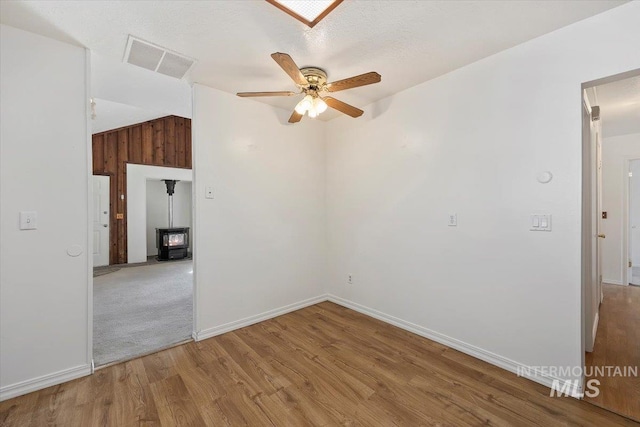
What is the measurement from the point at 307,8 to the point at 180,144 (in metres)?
6.46

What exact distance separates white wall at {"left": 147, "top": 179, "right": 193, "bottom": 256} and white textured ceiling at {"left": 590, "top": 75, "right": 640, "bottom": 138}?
852 cm

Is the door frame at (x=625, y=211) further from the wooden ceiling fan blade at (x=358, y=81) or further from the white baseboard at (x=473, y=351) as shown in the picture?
the wooden ceiling fan blade at (x=358, y=81)

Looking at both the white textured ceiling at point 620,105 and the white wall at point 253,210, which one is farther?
the white wall at point 253,210

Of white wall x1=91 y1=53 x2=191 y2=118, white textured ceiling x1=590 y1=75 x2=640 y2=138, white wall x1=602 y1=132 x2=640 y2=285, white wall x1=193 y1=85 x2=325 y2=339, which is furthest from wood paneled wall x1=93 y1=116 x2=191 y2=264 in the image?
white wall x1=602 y1=132 x2=640 y2=285

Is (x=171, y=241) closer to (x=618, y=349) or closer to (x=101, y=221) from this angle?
(x=101, y=221)

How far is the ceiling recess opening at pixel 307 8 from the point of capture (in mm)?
1614

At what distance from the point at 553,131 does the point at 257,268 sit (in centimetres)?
293

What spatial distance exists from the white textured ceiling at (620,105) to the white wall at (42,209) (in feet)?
14.5

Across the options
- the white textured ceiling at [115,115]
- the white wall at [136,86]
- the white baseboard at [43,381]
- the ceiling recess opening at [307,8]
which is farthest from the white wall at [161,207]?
the ceiling recess opening at [307,8]

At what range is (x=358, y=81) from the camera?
6.61 ft

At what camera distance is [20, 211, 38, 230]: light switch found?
6.24 feet

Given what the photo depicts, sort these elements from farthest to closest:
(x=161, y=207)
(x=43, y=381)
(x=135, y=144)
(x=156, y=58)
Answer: (x=161, y=207)
(x=135, y=144)
(x=156, y=58)
(x=43, y=381)

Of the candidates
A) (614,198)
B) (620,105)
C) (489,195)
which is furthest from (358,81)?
(614,198)

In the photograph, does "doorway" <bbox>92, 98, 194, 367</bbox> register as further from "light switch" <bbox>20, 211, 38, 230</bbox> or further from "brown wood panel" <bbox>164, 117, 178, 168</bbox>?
"light switch" <bbox>20, 211, 38, 230</bbox>
